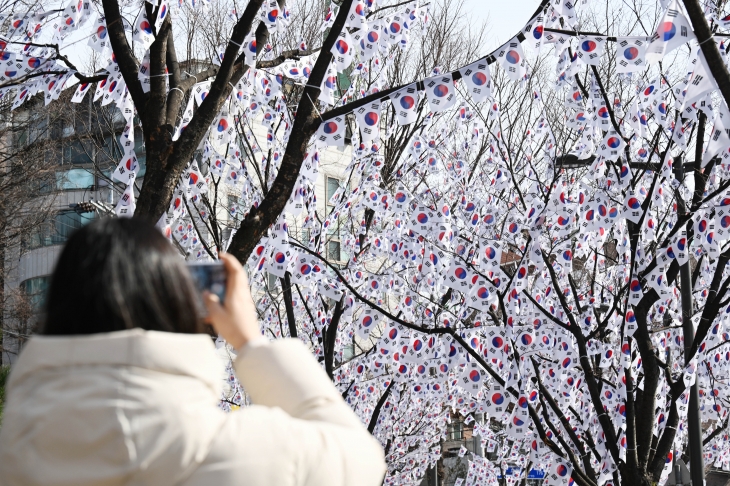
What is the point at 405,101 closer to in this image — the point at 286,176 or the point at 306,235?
the point at 286,176

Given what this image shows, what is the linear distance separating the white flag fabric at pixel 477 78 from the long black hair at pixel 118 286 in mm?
4340

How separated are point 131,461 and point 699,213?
6642 mm

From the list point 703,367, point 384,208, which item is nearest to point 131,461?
point 384,208

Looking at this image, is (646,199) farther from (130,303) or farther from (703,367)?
(130,303)

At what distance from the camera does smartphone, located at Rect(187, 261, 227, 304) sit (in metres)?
1.60

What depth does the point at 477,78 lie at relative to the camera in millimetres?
5594

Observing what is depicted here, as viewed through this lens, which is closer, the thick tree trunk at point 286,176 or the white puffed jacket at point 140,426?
the white puffed jacket at point 140,426

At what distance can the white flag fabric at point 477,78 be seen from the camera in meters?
5.59

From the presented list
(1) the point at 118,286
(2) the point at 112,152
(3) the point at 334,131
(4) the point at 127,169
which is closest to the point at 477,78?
(3) the point at 334,131

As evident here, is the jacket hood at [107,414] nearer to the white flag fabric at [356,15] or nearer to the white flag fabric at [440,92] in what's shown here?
the white flag fabric at [440,92]

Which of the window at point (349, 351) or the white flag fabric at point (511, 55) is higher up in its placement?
the white flag fabric at point (511, 55)

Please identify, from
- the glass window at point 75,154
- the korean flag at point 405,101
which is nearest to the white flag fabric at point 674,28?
the korean flag at point 405,101

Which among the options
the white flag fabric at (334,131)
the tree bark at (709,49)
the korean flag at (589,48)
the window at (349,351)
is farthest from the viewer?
the window at (349,351)

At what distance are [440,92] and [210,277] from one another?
13.6 ft
